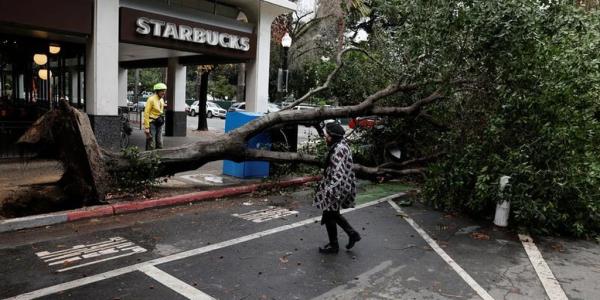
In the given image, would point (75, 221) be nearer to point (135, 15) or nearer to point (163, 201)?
point (163, 201)

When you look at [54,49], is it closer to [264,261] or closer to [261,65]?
[261,65]

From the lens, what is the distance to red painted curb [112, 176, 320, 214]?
7371mm

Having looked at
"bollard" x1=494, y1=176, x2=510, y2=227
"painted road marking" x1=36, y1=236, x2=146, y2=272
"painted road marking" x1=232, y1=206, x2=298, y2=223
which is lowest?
"painted road marking" x1=36, y1=236, x2=146, y2=272

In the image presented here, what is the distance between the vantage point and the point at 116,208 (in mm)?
7230

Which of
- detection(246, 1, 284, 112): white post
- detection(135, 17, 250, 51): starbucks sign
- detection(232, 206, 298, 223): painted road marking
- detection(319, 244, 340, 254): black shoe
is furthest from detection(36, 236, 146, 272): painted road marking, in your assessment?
detection(246, 1, 284, 112): white post

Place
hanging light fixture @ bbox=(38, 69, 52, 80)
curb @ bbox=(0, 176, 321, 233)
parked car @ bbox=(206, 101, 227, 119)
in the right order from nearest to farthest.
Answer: curb @ bbox=(0, 176, 321, 233)
hanging light fixture @ bbox=(38, 69, 52, 80)
parked car @ bbox=(206, 101, 227, 119)

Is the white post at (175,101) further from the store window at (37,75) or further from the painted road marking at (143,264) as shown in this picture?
the painted road marking at (143,264)

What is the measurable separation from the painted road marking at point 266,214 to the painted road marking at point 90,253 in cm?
201

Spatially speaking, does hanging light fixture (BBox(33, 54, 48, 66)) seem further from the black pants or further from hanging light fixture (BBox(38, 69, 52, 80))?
the black pants

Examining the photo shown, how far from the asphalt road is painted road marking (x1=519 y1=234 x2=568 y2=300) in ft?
0.27

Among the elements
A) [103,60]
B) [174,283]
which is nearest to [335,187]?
[174,283]

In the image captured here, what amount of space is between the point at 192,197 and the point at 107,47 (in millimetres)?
4590

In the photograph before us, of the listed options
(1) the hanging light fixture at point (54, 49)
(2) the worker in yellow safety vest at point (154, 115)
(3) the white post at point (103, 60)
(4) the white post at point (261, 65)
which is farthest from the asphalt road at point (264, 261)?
(1) the hanging light fixture at point (54, 49)

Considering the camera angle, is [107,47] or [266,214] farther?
[107,47]
